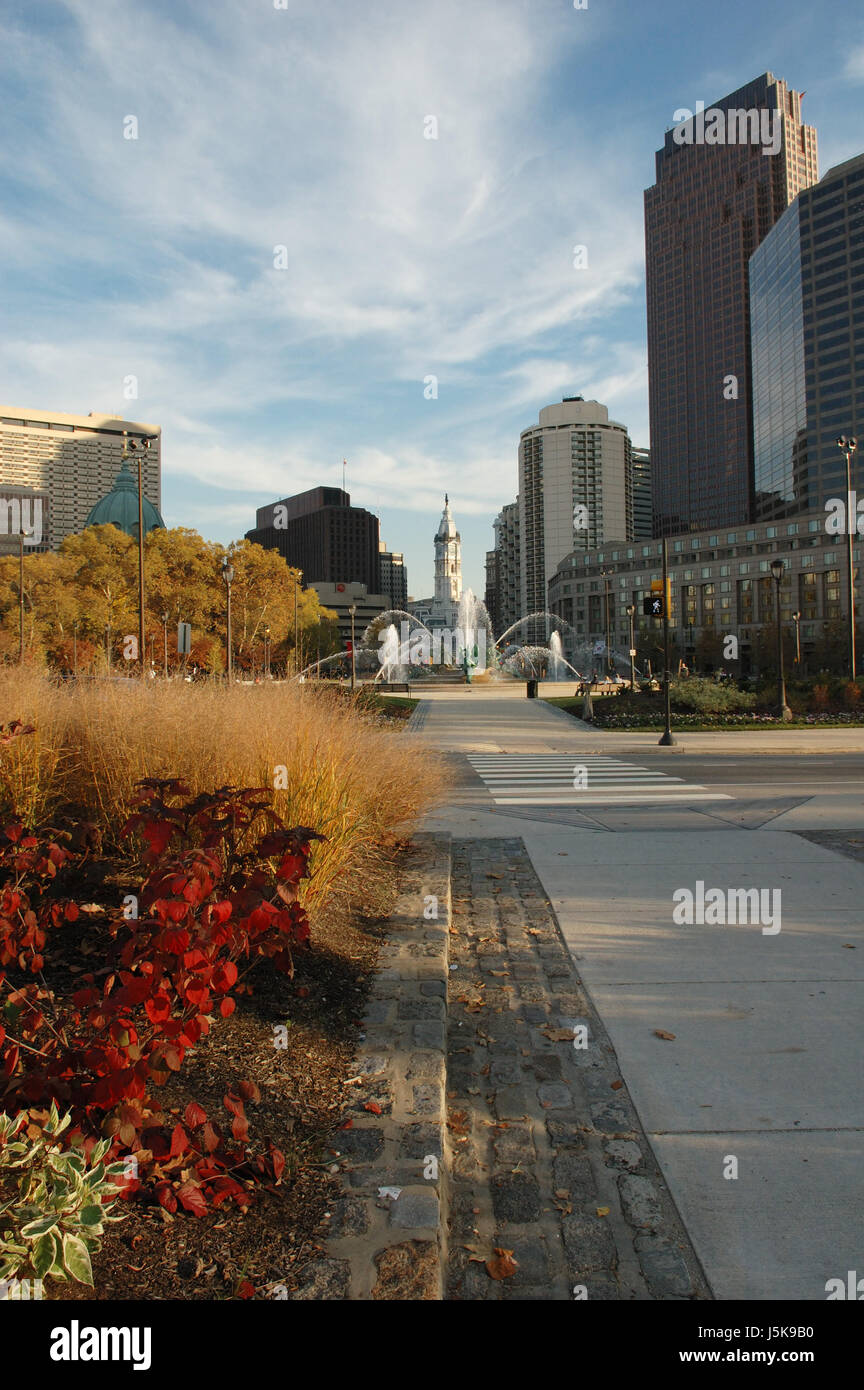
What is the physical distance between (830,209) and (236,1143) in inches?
6670

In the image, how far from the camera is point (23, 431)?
18675 centimetres

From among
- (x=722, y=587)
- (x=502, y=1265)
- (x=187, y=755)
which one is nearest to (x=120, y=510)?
(x=722, y=587)

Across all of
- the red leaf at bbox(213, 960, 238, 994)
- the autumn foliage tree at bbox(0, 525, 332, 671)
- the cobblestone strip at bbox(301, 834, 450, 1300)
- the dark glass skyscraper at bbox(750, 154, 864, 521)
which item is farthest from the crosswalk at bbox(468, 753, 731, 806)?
the dark glass skyscraper at bbox(750, 154, 864, 521)

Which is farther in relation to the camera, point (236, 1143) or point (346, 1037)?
point (346, 1037)

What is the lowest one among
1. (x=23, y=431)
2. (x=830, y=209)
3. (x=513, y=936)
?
(x=513, y=936)

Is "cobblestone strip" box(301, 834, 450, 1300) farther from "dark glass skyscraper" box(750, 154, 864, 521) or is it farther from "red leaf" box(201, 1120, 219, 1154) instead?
"dark glass skyscraper" box(750, 154, 864, 521)

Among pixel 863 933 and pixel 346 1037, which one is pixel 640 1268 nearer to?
pixel 346 1037

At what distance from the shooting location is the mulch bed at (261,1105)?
2.72 metres

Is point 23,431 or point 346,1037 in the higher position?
point 23,431

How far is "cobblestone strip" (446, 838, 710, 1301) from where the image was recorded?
299 centimetres

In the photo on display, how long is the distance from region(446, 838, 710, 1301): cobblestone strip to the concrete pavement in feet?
0.42

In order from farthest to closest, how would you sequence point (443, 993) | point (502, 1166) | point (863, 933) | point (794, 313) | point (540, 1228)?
1. point (794, 313)
2. point (863, 933)
3. point (443, 993)
4. point (502, 1166)
5. point (540, 1228)
